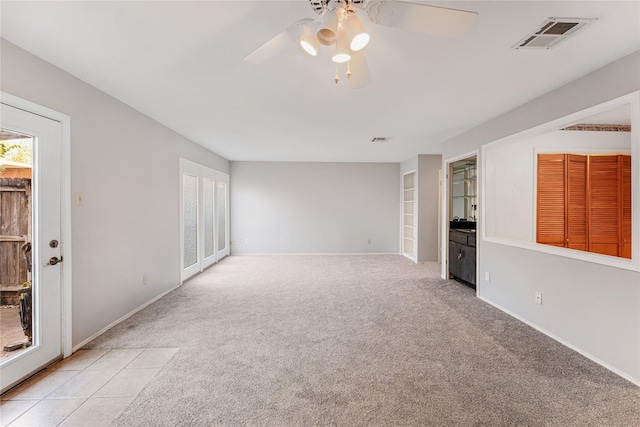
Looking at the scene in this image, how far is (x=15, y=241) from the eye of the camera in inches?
79.6

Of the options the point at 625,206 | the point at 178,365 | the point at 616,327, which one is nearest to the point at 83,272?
the point at 178,365

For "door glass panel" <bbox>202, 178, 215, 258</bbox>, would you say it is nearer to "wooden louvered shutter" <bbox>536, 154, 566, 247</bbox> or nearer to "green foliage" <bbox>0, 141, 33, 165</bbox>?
"green foliage" <bbox>0, 141, 33, 165</bbox>

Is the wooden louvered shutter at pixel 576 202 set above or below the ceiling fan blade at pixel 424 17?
below

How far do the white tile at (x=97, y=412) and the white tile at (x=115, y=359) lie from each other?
0.40m

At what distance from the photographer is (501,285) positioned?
349 cm

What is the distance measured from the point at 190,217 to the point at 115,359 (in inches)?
112

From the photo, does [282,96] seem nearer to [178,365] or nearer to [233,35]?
[233,35]

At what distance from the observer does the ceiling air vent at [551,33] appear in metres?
1.67

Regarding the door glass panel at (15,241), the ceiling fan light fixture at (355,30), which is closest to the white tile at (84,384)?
the door glass panel at (15,241)

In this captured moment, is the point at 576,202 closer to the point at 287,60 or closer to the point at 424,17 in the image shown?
the point at 424,17

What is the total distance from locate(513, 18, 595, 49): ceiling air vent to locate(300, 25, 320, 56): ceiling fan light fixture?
1450 mm

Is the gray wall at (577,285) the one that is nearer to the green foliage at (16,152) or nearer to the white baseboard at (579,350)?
the white baseboard at (579,350)

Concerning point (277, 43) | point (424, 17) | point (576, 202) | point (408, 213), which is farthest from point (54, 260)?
point (408, 213)

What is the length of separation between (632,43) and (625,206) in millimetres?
2727
